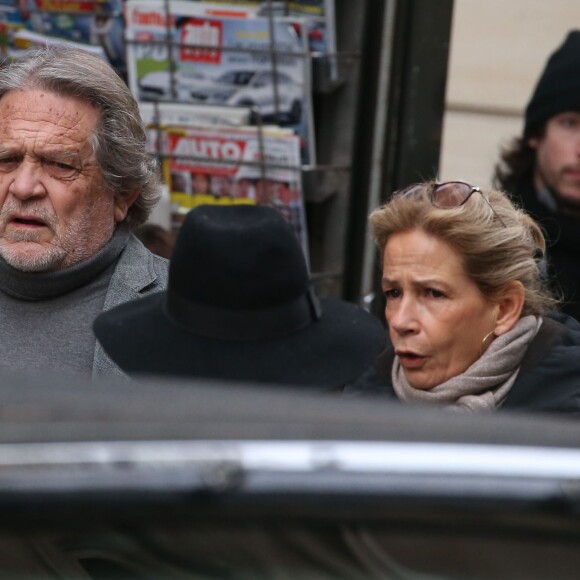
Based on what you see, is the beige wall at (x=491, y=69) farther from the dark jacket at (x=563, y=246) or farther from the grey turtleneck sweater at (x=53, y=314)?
the grey turtleneck sweater at (x=53, y=314)

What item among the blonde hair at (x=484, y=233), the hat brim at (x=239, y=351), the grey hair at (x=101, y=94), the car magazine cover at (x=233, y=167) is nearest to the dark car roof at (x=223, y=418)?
the hat brim at (x=239, y=351)

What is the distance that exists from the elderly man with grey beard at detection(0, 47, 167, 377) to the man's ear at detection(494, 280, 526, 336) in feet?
2.62

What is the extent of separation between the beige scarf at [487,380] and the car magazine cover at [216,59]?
1.97 meters

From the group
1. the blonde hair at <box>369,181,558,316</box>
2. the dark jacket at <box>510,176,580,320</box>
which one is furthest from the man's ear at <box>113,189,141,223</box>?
the dark jacket at <box>510,176,580,320</box>

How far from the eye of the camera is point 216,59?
4879mm

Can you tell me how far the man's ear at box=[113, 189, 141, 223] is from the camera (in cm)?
345

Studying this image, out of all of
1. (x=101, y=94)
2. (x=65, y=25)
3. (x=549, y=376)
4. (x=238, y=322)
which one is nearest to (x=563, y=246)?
(x=549, y=376)

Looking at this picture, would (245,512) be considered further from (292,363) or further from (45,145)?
(45,145)

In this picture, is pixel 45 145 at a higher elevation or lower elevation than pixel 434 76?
higher

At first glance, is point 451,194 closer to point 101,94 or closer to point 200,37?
point 101,94

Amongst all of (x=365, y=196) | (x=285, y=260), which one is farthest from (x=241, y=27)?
(x=285, y=260)

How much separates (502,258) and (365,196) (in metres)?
2.27

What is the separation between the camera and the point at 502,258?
122 inches

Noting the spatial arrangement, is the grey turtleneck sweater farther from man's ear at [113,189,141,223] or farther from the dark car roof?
the dark car roof
